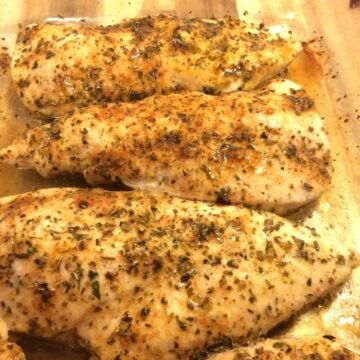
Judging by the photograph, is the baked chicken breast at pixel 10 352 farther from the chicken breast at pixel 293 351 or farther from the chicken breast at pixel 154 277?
the chicken breast at pixel 293 351

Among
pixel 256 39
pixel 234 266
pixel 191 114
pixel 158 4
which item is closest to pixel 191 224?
pixel 234 266

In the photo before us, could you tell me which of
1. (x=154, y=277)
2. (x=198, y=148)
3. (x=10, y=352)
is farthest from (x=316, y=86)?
(x=10, y=352)

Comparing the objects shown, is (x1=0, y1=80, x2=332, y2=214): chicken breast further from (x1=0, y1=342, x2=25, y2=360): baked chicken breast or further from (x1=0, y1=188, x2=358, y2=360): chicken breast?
(x1=0, y1=342, x2=25, y2=360): baked chicken breast

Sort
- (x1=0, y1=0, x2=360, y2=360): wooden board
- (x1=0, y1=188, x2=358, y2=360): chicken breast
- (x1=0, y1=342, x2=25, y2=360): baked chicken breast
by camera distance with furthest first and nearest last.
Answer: (x1=0, y1=0, x2=360, y2=360): wooden board < (x1=0, y1=188, x2=358, y2=360): chicken breast < (x1=0, y1=342, x2=25, y2=360): baked chicken breast

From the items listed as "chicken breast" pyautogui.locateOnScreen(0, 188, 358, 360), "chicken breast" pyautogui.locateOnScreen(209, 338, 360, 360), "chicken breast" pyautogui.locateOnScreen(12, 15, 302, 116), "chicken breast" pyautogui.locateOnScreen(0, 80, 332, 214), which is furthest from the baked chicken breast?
"chicken breast" pyautogui.locateOnScreen(12, 15, 302, 116)

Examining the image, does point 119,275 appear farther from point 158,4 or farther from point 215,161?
point 158,4

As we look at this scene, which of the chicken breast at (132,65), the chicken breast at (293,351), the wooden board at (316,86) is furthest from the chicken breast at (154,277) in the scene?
the chicken breast at (132,65)
